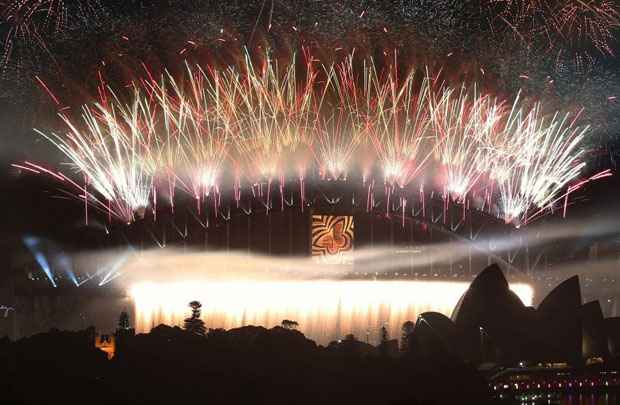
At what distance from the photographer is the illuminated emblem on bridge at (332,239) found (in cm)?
5919

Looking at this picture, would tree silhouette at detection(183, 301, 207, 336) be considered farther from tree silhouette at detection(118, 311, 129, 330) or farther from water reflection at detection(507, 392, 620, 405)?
water reflection at detection(507, 392, 620, 405)

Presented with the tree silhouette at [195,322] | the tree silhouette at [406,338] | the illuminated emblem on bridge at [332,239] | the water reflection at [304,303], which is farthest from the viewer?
the illuminated emblem on bridge at [332,239]

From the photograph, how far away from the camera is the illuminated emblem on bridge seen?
2330 inches

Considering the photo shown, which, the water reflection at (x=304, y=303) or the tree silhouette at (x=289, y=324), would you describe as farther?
the water reflection at (x=304, y=303)

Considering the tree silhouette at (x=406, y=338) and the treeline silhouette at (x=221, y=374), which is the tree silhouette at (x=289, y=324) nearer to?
the tree silhouette at (x=406, y=338)

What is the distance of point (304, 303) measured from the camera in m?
58.6

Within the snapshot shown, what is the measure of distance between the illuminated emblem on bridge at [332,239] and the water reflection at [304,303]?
1612mm

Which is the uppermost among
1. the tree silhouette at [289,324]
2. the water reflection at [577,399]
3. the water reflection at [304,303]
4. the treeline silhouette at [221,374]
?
the water reflection at [304,303]

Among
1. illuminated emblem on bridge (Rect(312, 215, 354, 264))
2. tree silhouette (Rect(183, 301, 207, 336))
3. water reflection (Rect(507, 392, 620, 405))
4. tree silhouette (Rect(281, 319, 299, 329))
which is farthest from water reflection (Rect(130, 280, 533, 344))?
water reflection (Rect(507, 392, 620, 405))

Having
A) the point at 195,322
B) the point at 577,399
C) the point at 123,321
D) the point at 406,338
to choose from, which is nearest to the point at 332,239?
the point at 406,338

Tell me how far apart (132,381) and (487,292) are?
21.6m

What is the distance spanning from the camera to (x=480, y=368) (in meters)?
44.8

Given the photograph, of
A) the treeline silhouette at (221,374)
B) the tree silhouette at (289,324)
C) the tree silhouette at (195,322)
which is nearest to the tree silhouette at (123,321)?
the tree silhouette at (195,322)

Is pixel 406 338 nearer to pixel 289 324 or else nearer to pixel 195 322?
pixel 289 324
